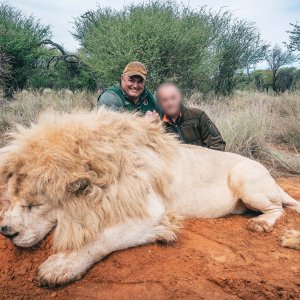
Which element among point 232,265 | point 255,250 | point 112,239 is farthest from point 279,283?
point 112,239

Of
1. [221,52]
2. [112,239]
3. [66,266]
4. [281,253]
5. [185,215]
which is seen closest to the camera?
[66,266]

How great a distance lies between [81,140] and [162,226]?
93 cm

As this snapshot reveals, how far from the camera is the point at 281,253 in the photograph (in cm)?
288

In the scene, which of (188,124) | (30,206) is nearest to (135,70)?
(188,124)

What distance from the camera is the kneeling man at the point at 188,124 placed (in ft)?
15.8

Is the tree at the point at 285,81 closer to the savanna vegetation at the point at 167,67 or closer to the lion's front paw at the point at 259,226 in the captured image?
the savanna vegetation at the point at 167,67

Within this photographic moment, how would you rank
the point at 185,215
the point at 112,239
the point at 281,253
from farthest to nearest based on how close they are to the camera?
the point at 185,215 < the point at 281,253 < the point at 112,239

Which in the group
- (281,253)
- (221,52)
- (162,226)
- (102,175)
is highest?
(221,52)

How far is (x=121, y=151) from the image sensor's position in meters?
2.67

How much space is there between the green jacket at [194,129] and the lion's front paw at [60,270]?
9.20 ft

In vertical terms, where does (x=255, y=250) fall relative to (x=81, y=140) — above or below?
below

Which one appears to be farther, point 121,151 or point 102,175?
point 121,151

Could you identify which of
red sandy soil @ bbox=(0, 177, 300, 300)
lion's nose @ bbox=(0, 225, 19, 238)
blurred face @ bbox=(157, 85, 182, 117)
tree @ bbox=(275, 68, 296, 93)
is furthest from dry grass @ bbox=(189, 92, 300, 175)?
tree @ bbox=(275, 68, 296, 93)

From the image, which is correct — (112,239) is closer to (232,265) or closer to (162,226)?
(162,226)
